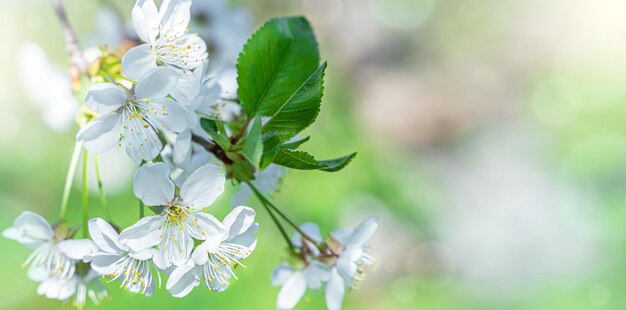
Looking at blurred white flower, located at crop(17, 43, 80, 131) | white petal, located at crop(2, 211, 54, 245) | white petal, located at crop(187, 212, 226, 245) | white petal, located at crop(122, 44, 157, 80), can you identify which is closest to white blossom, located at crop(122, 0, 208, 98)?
white petal, located at crop(122, 44, 157, 80)

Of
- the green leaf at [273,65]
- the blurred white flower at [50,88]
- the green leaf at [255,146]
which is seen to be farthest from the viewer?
the blurred white flower at [50,88]

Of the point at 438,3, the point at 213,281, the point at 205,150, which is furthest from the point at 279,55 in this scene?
the point at 438,3

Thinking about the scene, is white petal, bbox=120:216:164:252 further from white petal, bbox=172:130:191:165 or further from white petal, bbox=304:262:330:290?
white petal, bbox=304:262:330:290

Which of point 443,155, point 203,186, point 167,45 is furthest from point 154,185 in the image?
point 443,155

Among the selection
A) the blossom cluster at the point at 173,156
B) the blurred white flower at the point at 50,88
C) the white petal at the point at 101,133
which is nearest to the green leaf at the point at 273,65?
the blossom cluster at the point at 173,156

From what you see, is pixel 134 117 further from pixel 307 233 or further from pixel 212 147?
pixel 307 233

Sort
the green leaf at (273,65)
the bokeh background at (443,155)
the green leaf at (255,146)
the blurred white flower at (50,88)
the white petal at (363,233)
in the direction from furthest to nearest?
the bokeh background at (443,155), the blurred white flower at (50,88), the white petal at (363,233), the green leaf at (273,65), the green leaf at (255,146)

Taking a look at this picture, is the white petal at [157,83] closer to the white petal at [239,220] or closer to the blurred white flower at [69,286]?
the white petal at [239,220]

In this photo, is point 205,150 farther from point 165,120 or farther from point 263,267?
point 263,267
